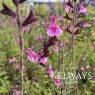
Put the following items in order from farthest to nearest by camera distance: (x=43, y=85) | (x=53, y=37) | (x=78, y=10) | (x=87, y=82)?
(x=87, y=82) → (x=43, y=85) → (x=78, y=10) → (x=53, y=37)

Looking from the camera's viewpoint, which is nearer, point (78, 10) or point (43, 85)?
point (78, 10)

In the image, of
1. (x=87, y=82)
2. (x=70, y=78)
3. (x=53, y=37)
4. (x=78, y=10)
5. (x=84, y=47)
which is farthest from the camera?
(x=84, y=47)

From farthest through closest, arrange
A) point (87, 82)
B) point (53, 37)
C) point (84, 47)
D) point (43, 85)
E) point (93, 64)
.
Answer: point (84, 47) < point (93, 64) < point (87, 82) < point (43, 85) < point (53, 37)

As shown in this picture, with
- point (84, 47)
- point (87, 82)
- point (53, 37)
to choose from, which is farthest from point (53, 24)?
point (84, 47)

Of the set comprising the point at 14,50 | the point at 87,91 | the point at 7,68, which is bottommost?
the point at 87,91

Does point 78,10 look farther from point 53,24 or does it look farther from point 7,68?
point 7,68

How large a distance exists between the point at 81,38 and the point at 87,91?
2.74m

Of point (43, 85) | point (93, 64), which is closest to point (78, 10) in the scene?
Answer: point (43, 85)

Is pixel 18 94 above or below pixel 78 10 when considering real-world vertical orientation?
below

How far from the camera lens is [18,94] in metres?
2.07

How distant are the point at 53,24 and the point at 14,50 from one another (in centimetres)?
274

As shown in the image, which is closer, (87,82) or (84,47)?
(87,82)

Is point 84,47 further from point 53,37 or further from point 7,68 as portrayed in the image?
point 53,37

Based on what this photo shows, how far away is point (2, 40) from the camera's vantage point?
15.4 feet
